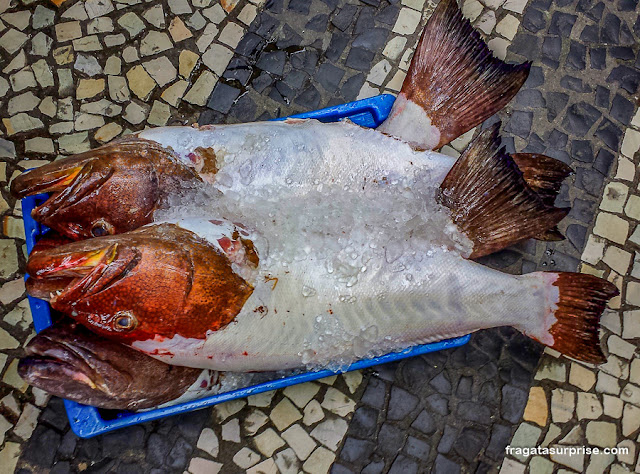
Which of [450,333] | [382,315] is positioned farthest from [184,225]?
[450,333]

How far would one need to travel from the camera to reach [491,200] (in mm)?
2412

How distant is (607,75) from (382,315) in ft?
7.79

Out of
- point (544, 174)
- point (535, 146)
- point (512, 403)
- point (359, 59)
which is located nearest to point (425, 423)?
point (512, 403)

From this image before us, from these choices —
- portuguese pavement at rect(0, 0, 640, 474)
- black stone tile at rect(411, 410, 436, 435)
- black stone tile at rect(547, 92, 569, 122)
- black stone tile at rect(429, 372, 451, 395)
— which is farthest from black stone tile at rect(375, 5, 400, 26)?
black stone tile at rect(411, 410, 436, 435)

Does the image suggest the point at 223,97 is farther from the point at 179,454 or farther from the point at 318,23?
the point at 179,454

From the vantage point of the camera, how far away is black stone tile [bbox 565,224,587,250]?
10.8 ft

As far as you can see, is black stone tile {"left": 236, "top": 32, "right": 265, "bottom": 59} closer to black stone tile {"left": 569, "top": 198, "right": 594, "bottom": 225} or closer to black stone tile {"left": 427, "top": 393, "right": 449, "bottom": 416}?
black stone tile {"left": 569, "top": 198, "right": 594, "bottom": 225}

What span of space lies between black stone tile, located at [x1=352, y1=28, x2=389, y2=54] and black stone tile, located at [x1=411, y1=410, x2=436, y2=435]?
2.30 m

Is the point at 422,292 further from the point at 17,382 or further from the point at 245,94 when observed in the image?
the point at 17,382

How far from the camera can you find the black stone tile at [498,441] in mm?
3084

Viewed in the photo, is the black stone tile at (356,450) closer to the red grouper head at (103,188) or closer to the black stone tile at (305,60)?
the red grouper head at (103,188)

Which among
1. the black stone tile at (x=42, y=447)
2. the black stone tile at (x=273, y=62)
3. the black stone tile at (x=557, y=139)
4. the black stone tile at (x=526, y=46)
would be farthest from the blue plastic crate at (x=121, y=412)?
the black stone tile at (x=526, y=46)

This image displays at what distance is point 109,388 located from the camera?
2174 millimetres

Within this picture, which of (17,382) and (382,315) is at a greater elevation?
(382,315)
